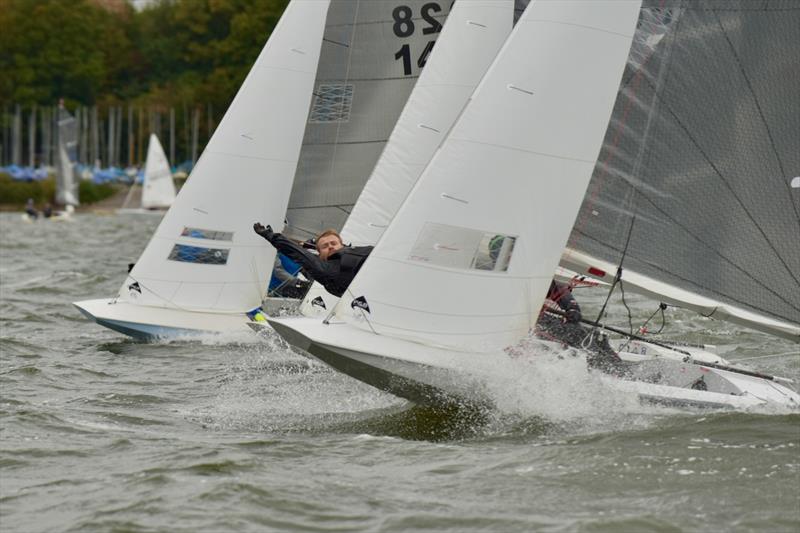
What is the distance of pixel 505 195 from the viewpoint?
8578 millimetres

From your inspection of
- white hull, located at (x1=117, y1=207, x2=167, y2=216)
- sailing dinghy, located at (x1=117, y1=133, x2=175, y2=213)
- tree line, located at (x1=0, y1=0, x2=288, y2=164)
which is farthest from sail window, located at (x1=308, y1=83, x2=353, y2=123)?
tree line, located at (x1=0, y1=0, x2=288, y2=164)

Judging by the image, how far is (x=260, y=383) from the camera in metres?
10.8

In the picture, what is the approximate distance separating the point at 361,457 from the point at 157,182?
Result: 4435 cm

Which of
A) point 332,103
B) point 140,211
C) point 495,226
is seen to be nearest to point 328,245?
point 495,226

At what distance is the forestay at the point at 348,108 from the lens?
47.0 ft

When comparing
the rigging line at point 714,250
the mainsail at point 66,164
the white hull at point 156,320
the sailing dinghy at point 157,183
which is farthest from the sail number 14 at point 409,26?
the mainsail at point 66,164

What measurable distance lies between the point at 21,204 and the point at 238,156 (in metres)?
47.7

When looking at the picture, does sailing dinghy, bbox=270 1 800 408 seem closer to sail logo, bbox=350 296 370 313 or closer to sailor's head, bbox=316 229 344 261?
sail logo, bbox=350 296 370 313

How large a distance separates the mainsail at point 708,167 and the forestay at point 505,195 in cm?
59

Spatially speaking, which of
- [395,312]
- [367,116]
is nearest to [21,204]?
[367,116]

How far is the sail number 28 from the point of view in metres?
14.1

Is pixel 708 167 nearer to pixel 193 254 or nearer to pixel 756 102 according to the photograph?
pixel 756 102

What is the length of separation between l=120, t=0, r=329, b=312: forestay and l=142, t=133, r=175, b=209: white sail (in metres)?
36.2

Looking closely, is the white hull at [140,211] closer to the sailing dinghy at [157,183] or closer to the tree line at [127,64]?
the sailing dinghy at [157,183]
